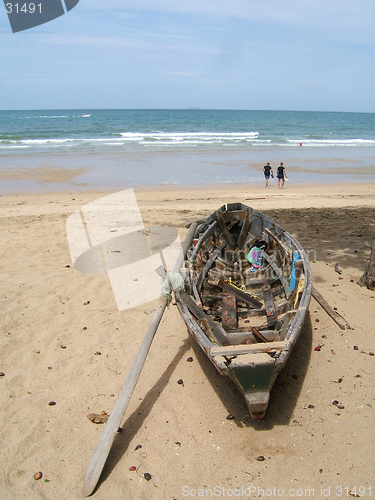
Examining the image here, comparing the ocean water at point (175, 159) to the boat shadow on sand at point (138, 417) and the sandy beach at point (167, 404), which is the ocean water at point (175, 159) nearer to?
the sandy beach at point (167, 404)

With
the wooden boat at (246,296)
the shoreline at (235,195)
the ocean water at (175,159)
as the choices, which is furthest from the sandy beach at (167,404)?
the ocean water at (175,159)

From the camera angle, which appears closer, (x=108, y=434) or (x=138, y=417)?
(x=108, y=434)

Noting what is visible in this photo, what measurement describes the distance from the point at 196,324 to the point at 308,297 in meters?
1.61

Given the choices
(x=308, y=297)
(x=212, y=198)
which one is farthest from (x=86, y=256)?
(x=212, y=198)

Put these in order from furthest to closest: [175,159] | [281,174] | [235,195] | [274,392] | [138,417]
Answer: [175,159] < [281,174] < [235,195] < [274,392] < [138,417]

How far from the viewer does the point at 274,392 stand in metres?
4.51

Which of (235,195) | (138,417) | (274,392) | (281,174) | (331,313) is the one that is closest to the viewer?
(138,417)

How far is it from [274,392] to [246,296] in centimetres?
190

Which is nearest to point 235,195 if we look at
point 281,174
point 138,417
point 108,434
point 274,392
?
point 281,174

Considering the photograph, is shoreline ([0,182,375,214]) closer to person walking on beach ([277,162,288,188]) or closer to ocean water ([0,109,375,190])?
person walking on beach ([277,162,288,188])

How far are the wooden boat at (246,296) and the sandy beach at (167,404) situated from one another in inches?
20.5

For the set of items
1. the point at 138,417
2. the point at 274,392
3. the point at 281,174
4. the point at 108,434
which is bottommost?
the point at 138,417

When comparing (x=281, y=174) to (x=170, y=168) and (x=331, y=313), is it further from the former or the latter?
(x=331, y=313)

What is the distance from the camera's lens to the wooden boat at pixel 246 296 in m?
3.83
